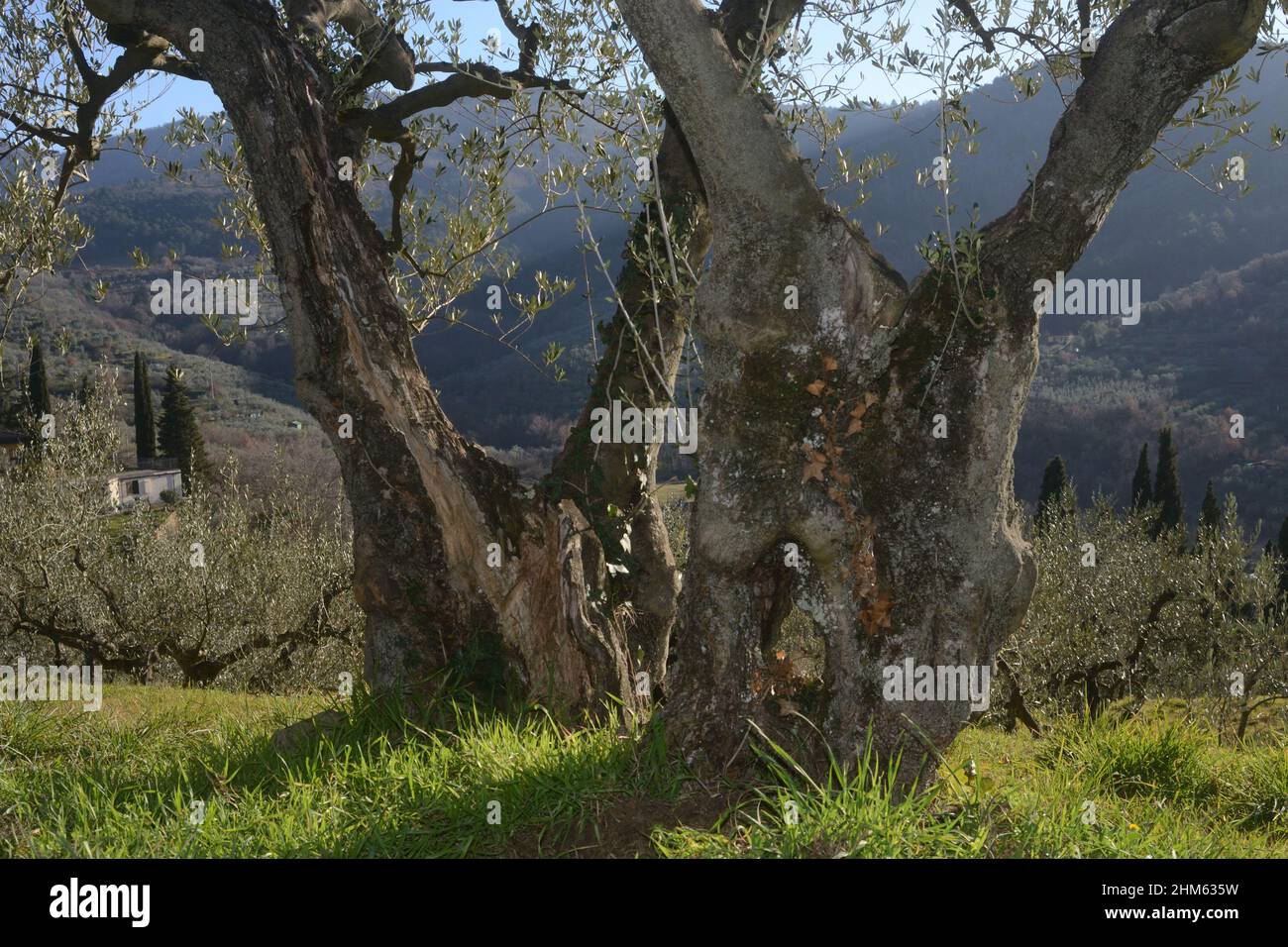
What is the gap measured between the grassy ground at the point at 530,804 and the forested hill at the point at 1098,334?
42868 millimetres

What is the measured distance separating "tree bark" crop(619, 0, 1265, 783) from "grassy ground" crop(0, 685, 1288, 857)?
455 millimetres

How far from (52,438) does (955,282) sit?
60.3ft

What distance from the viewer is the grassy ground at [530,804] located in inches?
175

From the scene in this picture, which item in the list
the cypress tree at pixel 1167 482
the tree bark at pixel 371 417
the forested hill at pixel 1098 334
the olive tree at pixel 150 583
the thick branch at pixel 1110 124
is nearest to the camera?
the thick branch at pixel 1110 124

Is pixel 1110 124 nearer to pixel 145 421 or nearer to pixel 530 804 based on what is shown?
pixel 530 804

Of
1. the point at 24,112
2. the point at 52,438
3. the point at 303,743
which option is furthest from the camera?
the point at 52,438

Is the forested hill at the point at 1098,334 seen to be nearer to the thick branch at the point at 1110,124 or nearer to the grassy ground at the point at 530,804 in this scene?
the grassy ground at the point at 530,804

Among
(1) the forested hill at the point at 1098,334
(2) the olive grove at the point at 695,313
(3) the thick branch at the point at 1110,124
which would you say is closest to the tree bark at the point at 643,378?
(2) the olive grove at the point at 695,313

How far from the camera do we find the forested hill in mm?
77688

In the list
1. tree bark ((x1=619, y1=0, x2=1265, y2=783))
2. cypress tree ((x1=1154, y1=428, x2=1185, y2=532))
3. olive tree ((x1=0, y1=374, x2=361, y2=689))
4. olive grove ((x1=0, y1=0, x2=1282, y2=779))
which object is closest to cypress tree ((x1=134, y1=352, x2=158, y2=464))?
olive tree ((x1=0, y1=374, x2=361, y2=689))

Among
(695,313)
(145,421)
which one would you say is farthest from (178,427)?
(695,313)
